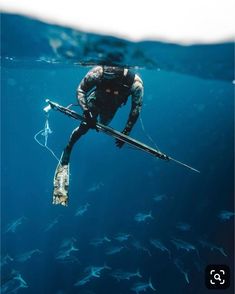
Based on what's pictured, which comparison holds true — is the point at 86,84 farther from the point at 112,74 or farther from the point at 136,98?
the point at 136,98

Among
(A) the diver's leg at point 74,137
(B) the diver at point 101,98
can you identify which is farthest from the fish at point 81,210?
(B) the diver at point 101,98

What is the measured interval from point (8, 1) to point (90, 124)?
358 cm

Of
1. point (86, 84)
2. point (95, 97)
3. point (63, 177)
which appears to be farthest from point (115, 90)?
point (63, 177)

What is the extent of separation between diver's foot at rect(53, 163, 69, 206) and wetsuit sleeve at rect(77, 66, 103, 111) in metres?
1.73

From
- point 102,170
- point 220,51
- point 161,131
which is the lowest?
point 102,170

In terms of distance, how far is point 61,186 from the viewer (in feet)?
27.0

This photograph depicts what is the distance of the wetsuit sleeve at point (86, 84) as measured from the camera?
317 inches

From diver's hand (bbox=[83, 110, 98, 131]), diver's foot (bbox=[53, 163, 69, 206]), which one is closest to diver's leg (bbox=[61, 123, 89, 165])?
diver's foot (bbox=[53, 163, 69, 206])

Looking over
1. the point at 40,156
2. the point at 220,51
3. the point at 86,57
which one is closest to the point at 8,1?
the point at 86,57

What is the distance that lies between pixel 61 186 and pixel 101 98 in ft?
8.06

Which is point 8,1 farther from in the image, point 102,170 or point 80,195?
point 102,170

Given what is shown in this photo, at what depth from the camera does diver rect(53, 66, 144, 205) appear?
26.6 ft

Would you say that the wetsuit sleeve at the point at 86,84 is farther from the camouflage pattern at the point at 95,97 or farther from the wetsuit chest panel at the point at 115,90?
the wetsuit chest panel at the point at 115,90

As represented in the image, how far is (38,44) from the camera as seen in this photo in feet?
39.0
